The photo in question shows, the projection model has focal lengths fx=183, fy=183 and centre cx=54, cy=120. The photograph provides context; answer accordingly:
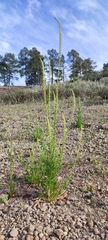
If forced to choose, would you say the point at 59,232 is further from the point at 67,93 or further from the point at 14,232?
the point at 67,93

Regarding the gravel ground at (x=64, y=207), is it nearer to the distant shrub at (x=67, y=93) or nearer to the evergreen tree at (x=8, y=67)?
the distant shrub at (x=67, y=93)

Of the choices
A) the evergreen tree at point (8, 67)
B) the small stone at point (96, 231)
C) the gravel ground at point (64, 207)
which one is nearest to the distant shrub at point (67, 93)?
the gravel ground at point (64, 207)

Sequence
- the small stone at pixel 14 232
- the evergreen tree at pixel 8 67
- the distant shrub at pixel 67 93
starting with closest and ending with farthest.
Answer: the small stone at pixel 14 232 < the distant shrub at pixel 67 93 < the evergreen tree at pixel 8 67

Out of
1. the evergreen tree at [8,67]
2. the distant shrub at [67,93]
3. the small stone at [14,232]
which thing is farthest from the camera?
the evergreen tree at [8,67]

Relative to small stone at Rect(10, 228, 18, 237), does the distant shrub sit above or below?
above

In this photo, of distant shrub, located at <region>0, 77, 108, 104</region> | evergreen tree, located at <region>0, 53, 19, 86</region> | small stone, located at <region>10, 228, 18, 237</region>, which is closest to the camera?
small stone, located at <region>10, 228, 18, 237</region>

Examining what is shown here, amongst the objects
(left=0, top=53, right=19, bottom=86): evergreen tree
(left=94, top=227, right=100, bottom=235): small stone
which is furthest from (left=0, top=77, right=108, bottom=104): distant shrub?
(left=0, top=53, right=19, bottom=86): evergreen tree

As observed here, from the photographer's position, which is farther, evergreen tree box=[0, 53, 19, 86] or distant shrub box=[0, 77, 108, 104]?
evergreen tree box=[0, 53, 19, 86]

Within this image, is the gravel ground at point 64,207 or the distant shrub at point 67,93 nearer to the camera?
the gravel ground at point 64,207

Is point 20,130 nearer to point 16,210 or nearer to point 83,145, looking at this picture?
point 83,145

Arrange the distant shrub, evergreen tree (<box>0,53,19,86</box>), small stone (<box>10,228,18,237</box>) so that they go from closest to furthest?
1. small stone (<box>10,228,18,237</box>)
2. the distant shrub
3. evergreen tree (<box>0,53,19,86</box>)

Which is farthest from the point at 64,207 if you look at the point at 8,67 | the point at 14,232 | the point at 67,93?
the point at 8,67

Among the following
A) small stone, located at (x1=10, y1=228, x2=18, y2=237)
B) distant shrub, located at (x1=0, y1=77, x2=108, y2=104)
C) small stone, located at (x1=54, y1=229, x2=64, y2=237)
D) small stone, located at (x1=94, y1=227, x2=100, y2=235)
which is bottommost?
small stone, located at (x1=94, y1=227, x2=100, y2=235)

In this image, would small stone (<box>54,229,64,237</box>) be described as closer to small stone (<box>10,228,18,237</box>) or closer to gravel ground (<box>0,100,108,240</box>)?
gravel ground (<box>0,100,108,240</box>)
